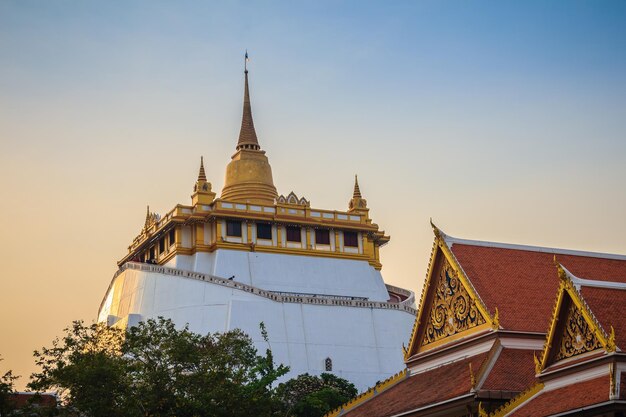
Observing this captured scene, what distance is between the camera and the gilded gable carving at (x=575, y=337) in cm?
2494

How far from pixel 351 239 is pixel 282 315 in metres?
10.8

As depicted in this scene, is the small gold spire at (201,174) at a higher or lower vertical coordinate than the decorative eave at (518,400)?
higher

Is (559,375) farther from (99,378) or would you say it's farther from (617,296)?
(99,378)

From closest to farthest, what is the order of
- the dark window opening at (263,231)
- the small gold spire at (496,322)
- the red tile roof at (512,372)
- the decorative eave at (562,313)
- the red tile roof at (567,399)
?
the red tile roof at (567,399), the decorative eave at (562,313), the red tile roof at (512,372), the small gold spire at (496,322), the dark window opening at (263,231)

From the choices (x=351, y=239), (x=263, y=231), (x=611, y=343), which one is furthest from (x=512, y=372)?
(x=351, y=239)

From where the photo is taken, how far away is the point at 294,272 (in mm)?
71000

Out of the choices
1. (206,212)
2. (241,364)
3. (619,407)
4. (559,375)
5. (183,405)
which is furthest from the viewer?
(206,212)

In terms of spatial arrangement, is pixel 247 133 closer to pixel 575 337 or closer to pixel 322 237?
pixel 322 237

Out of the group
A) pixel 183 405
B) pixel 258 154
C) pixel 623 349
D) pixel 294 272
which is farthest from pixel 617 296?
pixel 258 154

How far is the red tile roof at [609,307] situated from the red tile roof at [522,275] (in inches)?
158

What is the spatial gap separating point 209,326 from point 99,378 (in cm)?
2835

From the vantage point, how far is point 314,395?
1997 inches

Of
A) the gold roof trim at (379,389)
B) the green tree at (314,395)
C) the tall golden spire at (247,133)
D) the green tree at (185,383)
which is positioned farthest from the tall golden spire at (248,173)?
the gold roof trim at (379,389)

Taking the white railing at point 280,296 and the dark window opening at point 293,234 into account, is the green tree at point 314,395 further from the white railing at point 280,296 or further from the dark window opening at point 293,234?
the dark window opening at point 293,234
